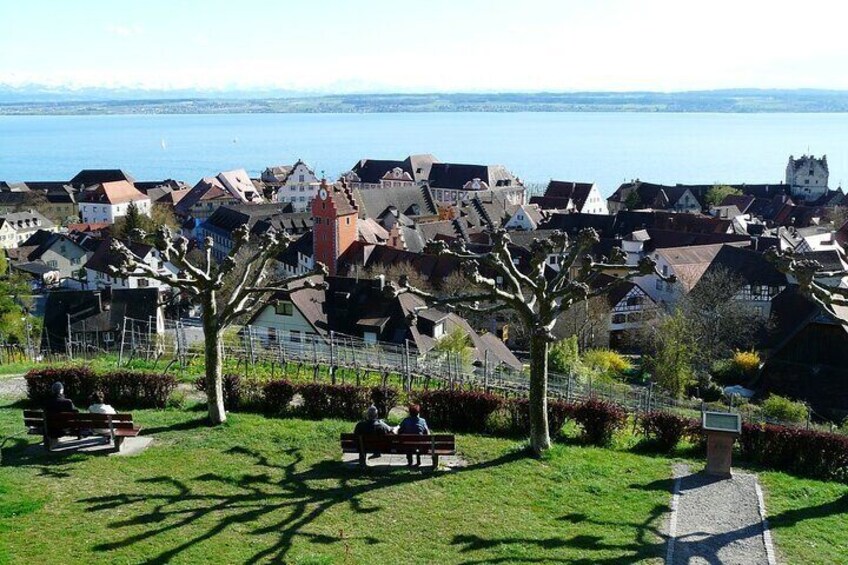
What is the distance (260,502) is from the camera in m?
12.2

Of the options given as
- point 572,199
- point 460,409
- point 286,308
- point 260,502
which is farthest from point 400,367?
point 572,199

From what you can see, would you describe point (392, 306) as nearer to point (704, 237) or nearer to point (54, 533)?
point (54, 533)

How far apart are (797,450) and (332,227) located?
157 feet

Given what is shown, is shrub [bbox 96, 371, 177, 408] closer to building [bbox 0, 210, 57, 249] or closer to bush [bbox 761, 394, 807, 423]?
bush [bbox 761, 394, 807, 423]

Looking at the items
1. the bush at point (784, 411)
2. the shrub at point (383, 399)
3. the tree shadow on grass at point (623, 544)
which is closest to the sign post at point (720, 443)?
the tree shadow on grass at point (623, 544)

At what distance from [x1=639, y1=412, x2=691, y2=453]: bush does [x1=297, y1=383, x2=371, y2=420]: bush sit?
217 inches

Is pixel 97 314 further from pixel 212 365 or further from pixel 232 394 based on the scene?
pixel 212 365

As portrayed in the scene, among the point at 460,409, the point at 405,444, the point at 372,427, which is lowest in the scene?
the point at 460,409

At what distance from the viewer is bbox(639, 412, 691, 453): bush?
1570 centimetres

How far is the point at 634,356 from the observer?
159 feet

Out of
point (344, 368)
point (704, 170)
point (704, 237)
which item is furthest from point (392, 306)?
point (704, 170)

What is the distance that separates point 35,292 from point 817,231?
6655cm

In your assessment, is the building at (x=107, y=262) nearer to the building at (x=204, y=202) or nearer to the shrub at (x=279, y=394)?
the building at (x=204, y=202)

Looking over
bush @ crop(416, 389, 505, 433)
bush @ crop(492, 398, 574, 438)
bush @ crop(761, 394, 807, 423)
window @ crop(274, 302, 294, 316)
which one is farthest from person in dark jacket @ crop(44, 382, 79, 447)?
window @ crop(274, 302, 294, 316)
